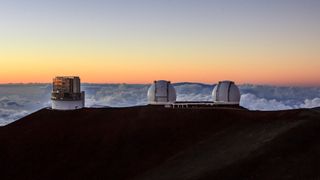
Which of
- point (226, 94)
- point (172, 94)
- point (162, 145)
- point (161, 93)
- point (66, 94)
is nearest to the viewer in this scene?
point (162, 145)

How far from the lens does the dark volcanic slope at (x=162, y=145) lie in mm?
29891

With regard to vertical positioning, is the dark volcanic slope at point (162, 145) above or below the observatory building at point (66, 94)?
below

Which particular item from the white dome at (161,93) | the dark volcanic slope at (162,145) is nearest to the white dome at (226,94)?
the white dome at (161,93)

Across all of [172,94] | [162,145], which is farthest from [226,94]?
[162,145]

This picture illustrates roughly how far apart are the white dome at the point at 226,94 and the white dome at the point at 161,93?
622 cm

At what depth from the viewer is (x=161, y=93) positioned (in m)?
57.4

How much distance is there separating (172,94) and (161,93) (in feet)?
6.04

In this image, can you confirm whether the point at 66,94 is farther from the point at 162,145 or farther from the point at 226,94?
the point at 162,145

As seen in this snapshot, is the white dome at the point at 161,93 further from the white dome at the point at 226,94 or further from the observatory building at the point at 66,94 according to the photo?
the observatory building at the point at 66,94

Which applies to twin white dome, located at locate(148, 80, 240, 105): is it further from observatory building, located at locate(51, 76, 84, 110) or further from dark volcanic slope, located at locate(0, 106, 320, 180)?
observatory building, located at locate(51, 76, 84, 110)

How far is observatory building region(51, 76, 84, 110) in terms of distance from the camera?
184 ft

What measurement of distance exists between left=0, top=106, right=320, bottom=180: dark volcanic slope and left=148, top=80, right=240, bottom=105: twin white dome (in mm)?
9874

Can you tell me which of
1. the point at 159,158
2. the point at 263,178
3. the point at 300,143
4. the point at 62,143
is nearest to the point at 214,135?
the point at 159,158

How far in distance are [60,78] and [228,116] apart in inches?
1059
